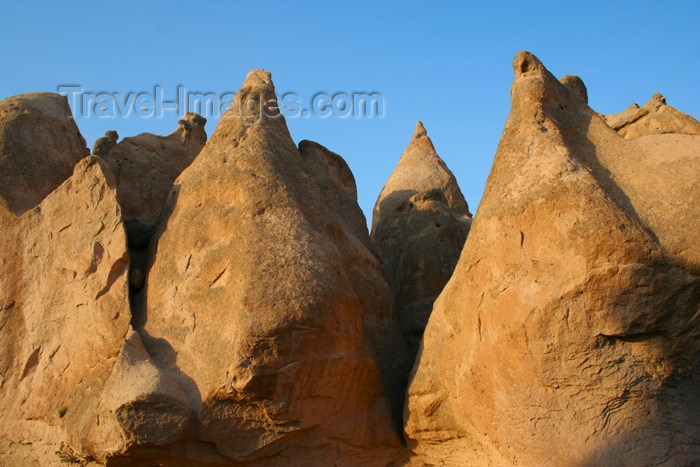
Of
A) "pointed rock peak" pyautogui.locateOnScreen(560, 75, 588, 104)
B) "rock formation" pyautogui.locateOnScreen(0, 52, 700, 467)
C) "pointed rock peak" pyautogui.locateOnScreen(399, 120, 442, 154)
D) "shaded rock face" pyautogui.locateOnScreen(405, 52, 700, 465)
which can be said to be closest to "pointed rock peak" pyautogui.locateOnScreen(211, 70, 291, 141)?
"rock formation" pyautogui.locateOnScreen(0, 52, 700, 467)

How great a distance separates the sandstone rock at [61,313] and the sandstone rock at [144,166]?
0.92 m

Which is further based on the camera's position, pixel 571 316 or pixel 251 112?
pixel 251 112

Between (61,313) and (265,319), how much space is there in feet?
6.81

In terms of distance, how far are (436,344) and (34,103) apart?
4848 millimetres

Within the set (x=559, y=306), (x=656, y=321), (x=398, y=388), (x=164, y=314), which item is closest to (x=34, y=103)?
(x=164, y=314)

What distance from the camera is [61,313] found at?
22.3 feet

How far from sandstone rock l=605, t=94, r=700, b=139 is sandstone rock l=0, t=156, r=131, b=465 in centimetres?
493

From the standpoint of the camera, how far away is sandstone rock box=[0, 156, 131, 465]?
251 inches

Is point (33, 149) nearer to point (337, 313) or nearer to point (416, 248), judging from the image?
point (337, 313)

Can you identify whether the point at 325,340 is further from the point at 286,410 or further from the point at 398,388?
the point at 398,388

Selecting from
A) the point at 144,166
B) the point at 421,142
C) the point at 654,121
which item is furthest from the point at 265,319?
the point at 421,142

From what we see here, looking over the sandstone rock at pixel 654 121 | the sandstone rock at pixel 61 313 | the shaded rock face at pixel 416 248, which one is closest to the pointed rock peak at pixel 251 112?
the sandstone rock at pixel 61 313

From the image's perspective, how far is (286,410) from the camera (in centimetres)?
611

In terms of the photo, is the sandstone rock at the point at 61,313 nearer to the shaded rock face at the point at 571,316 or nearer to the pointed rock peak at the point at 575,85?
the shaded rock face at the point at 571,316
